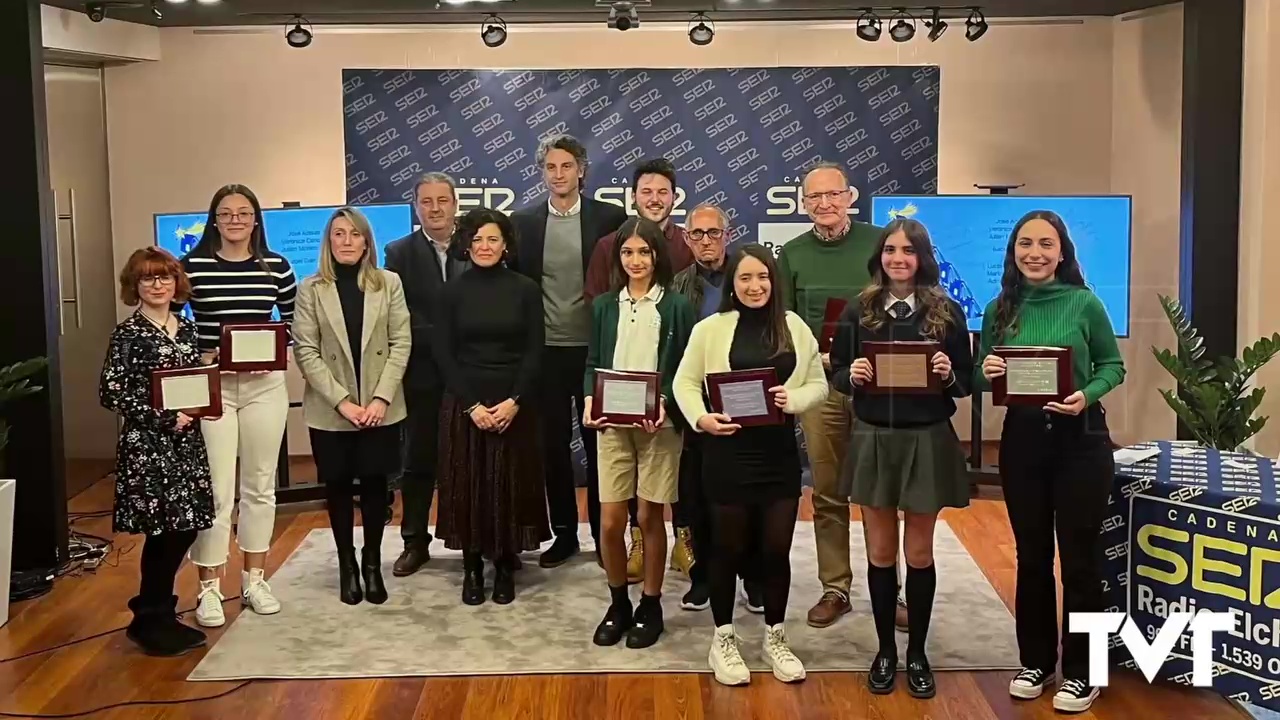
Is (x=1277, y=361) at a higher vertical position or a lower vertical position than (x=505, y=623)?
higher

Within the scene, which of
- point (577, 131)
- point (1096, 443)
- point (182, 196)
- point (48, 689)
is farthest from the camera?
point (577, 131)

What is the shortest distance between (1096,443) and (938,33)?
2663 millimetres

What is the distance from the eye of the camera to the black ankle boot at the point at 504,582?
4246 mm

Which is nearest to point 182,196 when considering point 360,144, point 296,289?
point 360,144

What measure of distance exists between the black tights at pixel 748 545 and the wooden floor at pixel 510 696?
265 mm

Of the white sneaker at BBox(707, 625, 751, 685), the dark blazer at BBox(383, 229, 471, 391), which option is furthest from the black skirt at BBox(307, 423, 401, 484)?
the white sneaker at BBox(707, 625, 751, 685)

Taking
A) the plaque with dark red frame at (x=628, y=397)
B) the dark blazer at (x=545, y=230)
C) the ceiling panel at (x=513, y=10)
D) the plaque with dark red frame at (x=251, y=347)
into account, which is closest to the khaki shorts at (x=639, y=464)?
the plaque with dark red frame at (x=628, y=397)

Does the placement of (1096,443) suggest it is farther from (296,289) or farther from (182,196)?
(182,196)

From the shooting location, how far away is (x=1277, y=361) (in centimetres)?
445

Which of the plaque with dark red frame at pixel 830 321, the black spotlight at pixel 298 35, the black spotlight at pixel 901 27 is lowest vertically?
the plaque with dark red frame at pixel 830 321

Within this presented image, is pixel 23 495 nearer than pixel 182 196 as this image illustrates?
Yes

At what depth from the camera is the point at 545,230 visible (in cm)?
438

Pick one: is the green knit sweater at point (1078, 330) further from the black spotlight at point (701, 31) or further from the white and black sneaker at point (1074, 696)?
the black spotlight at point (701, 31)

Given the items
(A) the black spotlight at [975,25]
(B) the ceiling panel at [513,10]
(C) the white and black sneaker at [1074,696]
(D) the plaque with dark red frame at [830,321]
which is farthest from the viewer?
(A) the black spotlight at [975,25]
